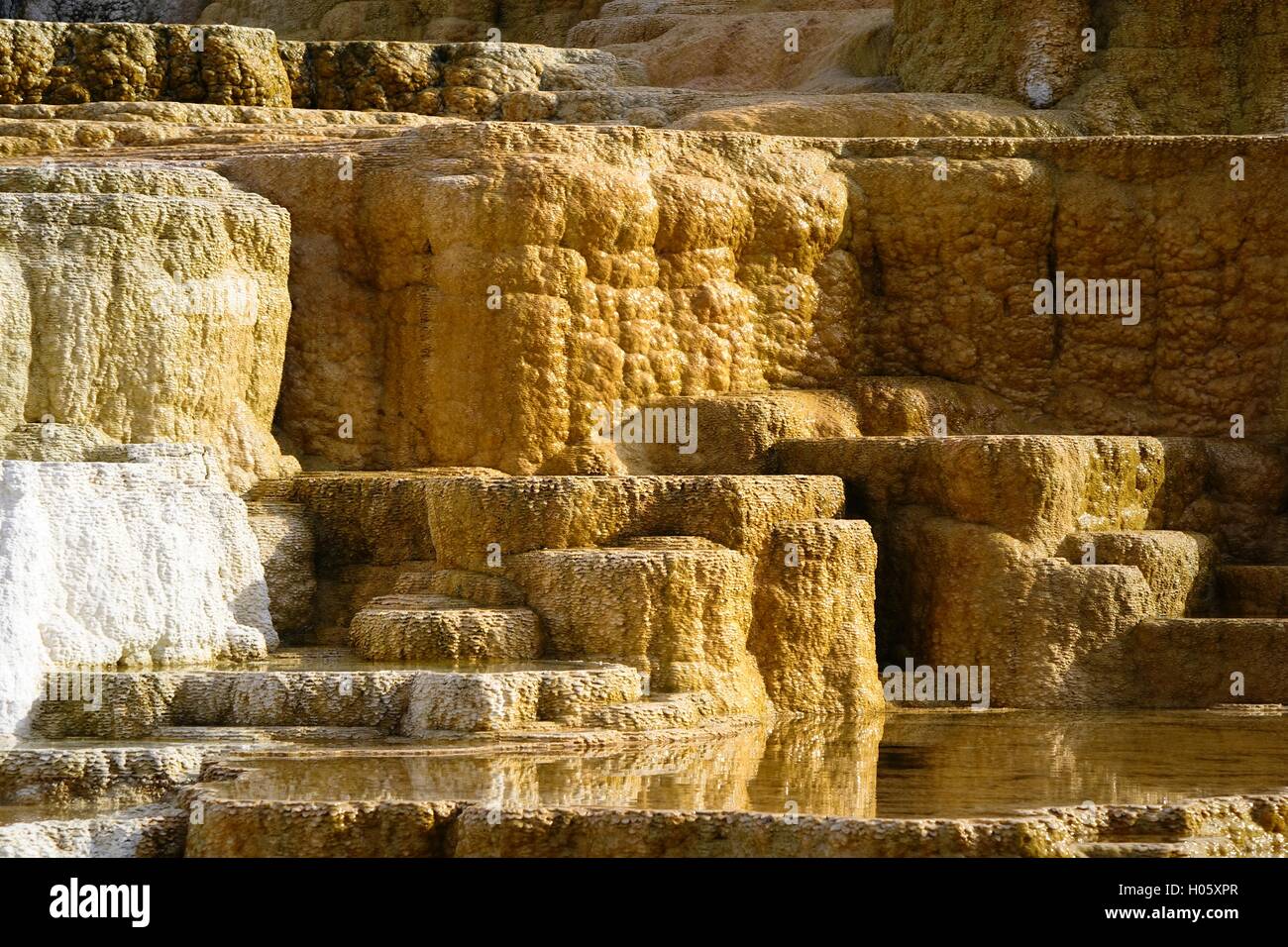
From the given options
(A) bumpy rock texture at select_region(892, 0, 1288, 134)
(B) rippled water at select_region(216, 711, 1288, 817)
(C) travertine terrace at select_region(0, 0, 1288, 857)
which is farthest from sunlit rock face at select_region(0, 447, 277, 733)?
(A) bumpy rock texture at select_region(892, 0, 1288, 134)

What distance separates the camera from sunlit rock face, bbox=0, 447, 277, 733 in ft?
43.7

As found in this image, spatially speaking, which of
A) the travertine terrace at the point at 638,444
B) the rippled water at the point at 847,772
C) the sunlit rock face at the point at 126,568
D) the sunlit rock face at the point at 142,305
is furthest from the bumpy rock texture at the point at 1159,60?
the sunlit rock face at the point at 126,568

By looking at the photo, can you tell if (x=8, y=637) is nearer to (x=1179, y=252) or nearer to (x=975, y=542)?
(x=975, y=542)

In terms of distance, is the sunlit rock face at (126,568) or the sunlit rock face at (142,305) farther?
the sunlit rock face at (142,305)

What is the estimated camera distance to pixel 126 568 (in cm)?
1391

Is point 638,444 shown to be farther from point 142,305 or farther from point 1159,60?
point 1159,60

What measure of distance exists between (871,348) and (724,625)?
4754mm

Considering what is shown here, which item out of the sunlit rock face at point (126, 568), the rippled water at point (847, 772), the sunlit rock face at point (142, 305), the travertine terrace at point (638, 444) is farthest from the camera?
the sunlit rock face at point (142, 305)

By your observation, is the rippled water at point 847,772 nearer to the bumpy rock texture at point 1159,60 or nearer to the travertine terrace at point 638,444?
the travertine terrace at point 638,444

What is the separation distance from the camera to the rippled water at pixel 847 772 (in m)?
10.6

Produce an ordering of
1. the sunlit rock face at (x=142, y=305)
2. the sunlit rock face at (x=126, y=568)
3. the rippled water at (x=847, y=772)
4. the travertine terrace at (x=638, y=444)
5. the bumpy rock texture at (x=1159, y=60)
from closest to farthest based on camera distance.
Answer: the rippled water at (x=847, y=772)
the travertine terrace at (x=638, y=444)
the sunlit rock face at (x=126, y=568)
the sunlit rock face at (x=142, y=305)
the bumpy rock texture at (x=1159, y=60)

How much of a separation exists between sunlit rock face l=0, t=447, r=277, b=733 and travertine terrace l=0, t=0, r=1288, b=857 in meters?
0.03

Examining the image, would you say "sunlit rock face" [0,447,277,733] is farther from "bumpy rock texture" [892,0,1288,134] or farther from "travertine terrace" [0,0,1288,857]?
"bumpy rock texture" [892,0,1288,134]

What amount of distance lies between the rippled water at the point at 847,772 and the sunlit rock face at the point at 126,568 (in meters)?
2.35
